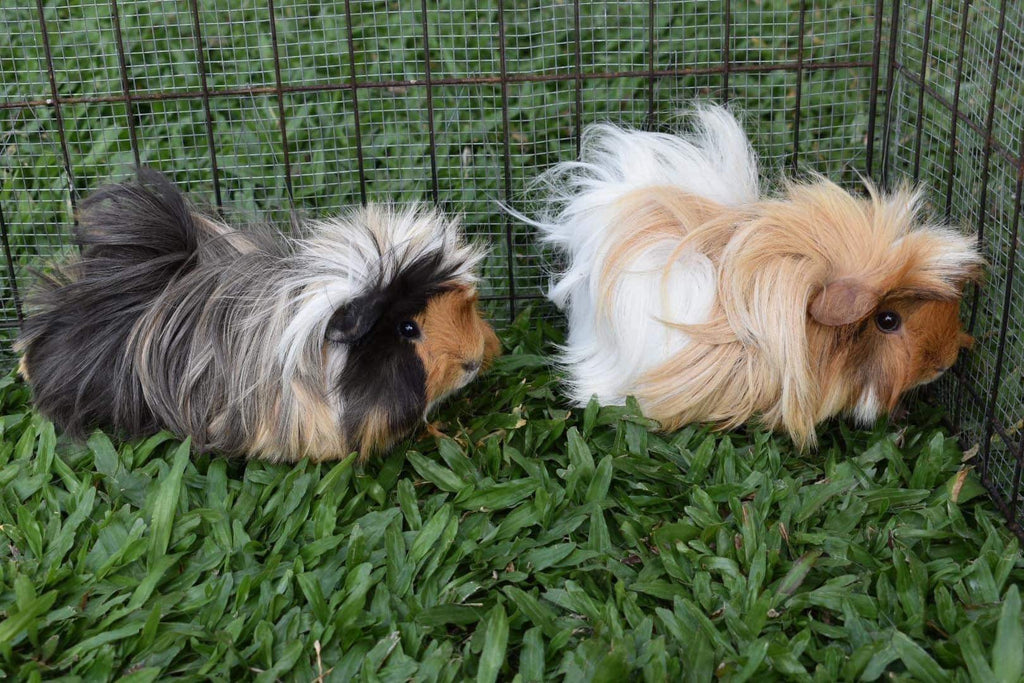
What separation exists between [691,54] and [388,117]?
3.69 ft

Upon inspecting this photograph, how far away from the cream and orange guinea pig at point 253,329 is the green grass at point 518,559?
138 mm

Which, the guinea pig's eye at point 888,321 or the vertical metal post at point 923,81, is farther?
the vertical metal post at point 923,81

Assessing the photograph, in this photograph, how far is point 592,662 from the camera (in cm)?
180

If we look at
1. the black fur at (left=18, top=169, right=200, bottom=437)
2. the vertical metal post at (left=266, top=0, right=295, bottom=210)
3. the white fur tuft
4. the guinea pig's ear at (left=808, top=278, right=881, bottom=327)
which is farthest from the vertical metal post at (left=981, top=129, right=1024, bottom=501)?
the black fur at (left=18, top=169, right=200, bottom=437)

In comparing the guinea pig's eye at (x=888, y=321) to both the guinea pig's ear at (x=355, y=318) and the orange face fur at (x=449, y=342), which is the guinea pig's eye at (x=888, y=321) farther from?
the guinea pig's ear at (x=355, y=318)

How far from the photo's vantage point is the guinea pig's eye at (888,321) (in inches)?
91.4

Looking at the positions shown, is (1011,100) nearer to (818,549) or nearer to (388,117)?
(818,549)

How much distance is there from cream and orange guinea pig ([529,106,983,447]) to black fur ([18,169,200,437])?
1056 mm

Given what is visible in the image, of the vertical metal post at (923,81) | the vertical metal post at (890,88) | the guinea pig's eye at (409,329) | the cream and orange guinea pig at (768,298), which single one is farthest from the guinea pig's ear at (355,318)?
the vertical metal post at (890,88)

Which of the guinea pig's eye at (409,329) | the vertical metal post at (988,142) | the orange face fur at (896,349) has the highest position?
the vertical metal post at (988,142)

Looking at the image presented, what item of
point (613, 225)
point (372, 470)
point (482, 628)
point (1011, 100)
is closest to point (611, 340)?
point (613, 225)

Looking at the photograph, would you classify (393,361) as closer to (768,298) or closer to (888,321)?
(768,298)

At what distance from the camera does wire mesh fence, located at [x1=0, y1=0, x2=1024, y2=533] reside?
116 inches

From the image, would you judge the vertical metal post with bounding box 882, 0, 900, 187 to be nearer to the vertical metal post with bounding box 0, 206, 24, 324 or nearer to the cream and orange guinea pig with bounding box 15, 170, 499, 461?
the cream and orange guinea pig with bounding box 15, 170, 499, 461
